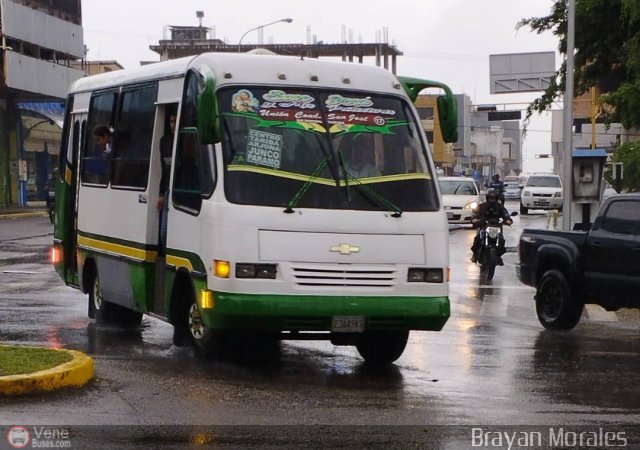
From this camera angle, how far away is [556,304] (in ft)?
51.2

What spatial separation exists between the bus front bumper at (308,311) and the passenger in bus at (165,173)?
5.32ft

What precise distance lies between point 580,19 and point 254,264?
1894cm

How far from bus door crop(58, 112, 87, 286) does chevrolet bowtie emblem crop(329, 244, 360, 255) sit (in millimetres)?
5490

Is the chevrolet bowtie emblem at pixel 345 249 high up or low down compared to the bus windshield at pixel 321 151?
→ down

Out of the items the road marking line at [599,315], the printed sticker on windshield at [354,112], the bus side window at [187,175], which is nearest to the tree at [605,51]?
the road marking line at [599,315]

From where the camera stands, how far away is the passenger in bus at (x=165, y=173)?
1232 cm

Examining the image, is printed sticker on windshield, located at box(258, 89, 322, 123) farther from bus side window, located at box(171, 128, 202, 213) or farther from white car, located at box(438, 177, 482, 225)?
white car, located at box(438, 177, 482, 225)

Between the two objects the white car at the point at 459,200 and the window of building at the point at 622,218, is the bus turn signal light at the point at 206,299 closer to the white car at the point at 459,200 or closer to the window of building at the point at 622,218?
the window of building at the point at 622,218

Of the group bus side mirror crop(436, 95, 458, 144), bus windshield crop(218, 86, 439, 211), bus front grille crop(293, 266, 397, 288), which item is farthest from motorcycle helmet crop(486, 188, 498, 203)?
bus front grille crop(293, 266, 397, 288)

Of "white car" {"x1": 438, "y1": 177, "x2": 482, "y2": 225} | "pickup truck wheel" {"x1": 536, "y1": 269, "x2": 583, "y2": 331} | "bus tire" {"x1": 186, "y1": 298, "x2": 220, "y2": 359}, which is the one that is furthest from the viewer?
"white car" {"x1": 438, "y1": 177, "x2": 482, "y2": 225}

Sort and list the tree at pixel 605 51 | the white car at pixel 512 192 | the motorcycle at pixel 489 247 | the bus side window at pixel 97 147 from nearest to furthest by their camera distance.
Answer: the bus side window at pixel 97 147
the motorcycle at pixel 489 247
the tree at pixel 605 51
the white car at pixel 512 192

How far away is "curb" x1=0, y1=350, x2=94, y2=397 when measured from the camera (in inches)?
362

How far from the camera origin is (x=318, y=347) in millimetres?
13070

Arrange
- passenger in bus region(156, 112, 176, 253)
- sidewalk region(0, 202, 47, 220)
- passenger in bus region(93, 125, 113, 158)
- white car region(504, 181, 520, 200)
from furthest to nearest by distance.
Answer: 1. white car region(504, 181, 520, 200)
2. sidewalk region(0, 202, 47, 220)
3. passenger in bus region(93, 125, 113, 158)
4. passenger in bus region(156, 112, 176, 253)
